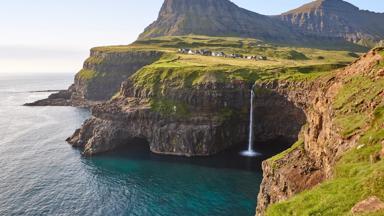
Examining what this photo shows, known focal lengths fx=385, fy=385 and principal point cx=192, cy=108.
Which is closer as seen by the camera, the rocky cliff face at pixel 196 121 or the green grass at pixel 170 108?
the rocky cliff face at pixel 196 121

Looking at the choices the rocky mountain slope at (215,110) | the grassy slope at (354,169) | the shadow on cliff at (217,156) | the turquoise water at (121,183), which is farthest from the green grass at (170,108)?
the grassy slope at (354,169)

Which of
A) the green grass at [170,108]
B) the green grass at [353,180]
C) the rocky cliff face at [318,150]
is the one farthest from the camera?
the green grass at [170,108]

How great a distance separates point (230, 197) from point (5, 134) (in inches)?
4420

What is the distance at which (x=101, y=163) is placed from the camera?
378 ft

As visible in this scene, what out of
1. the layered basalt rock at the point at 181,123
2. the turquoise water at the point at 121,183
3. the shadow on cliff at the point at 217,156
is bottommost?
the turquoise water at the point at 121,183

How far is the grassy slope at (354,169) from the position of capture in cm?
2877

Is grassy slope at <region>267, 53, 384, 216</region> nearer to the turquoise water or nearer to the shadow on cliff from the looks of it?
the turquoise water

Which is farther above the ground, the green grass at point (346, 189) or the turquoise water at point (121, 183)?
the green grass at point (346, 189)

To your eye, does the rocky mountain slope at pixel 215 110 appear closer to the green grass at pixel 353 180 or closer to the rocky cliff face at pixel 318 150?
the rocky cliff face at pixel 318 150

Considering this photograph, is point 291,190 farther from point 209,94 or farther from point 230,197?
point 209,94

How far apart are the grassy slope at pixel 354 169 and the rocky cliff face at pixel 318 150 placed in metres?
0.86

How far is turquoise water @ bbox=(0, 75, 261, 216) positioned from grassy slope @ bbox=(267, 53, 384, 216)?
3588 cm

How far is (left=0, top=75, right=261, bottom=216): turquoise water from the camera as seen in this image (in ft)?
265

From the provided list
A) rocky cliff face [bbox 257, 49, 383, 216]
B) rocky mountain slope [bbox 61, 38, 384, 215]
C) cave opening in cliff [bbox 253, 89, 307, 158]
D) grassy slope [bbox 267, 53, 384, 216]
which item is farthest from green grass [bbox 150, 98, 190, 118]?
grassy slope [bbox 267, 53, 384, 216]
